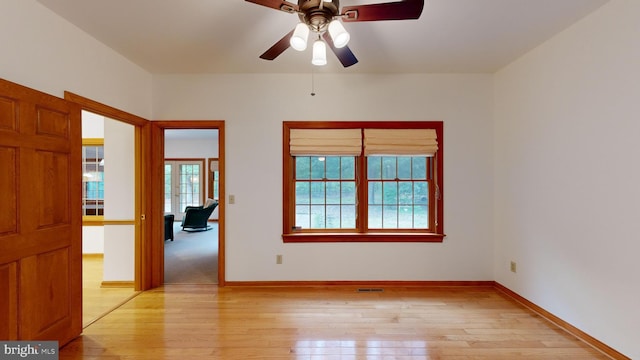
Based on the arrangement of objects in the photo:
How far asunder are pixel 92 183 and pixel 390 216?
5092mm

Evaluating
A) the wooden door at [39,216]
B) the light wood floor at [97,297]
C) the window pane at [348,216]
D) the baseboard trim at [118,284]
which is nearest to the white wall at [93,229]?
the light wood floor at [97,297]

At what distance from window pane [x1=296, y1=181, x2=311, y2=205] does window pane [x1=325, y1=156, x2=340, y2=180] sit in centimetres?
31

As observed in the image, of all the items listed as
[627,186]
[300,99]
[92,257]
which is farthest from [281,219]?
[92,257]

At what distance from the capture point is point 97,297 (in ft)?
10.5

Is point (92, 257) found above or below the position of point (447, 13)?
below

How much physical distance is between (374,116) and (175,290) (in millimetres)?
3201

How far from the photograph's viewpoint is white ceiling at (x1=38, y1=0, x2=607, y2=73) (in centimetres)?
212

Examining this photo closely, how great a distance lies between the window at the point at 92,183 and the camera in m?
4.87

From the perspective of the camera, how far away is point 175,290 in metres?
3.37

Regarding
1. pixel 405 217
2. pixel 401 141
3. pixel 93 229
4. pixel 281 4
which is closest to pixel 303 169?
pixel 401 141

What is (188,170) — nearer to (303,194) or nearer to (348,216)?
(303,194)

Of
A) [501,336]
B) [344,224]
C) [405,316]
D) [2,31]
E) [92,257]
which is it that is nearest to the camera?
[2,31]

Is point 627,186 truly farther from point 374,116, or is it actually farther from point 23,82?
point 23,82

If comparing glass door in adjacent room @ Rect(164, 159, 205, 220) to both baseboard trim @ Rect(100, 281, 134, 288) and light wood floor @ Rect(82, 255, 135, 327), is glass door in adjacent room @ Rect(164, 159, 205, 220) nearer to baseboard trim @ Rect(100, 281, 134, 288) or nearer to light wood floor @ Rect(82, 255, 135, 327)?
light wood floor @ Rect(82, 255, 135, 327)
